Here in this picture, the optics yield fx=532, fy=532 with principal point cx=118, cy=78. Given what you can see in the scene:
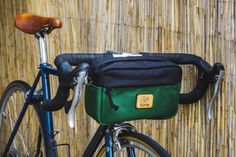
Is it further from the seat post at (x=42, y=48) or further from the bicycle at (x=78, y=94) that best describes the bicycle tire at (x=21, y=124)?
the seat post at (x=42, y=48)

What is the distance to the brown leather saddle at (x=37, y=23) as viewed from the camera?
97.2 inches

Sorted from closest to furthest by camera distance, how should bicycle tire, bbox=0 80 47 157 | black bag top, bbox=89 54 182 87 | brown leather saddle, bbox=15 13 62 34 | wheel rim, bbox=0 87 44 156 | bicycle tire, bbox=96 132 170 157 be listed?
black bag top, bbox=89 54 182 87 → bicycle tire, bbox=96 132 170 157 → brown leather saddle, bbox=15 13 62 34 → bicycle tire, bbox=0 80 47 157 → wheel rim, bbox=0 87 44 156

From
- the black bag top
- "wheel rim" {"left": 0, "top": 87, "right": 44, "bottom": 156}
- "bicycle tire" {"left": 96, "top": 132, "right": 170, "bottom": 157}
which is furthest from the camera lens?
"wheel rim" {"left": 0, "top": 87, "right": 44, "bottom": 156}

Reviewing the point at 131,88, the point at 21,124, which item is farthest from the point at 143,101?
the point at 21,124

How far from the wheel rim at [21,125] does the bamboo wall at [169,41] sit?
0.65 feet

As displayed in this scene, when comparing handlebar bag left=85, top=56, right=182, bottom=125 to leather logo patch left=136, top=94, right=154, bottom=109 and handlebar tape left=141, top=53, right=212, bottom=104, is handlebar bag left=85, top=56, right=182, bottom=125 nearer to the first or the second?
leather logo patch left=136, top=94, right=154, bottom=109

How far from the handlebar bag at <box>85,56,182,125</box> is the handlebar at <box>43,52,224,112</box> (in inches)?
3.3

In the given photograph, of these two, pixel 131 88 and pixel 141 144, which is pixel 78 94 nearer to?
pixel 131 88

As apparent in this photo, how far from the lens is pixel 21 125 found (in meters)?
3.27

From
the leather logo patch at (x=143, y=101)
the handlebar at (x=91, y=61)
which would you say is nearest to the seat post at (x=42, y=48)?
the handlebar at (x=91, y=61)

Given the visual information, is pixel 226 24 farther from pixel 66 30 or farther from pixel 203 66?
pixel 66 30

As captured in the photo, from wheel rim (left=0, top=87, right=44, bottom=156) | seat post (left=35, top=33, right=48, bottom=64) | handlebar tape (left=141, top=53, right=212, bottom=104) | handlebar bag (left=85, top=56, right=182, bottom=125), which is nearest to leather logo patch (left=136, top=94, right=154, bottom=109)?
handlebar bag (left=85, top=56, right=182, bottom=125)

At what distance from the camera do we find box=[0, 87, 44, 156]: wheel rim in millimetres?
3104

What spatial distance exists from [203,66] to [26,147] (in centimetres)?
147
